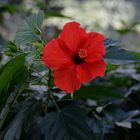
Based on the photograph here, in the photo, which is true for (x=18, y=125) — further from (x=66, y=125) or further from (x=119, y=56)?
(x=119, y=56)

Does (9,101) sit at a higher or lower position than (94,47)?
lower

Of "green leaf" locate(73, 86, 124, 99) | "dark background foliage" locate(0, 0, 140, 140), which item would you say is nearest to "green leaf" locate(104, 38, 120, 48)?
"dark background foliage" locate(0, 0, 140, 140)

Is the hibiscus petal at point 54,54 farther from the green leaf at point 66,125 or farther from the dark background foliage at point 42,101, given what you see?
the green leaf at point 66,125

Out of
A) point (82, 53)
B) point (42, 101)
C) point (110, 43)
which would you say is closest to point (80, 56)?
point (82, 53)

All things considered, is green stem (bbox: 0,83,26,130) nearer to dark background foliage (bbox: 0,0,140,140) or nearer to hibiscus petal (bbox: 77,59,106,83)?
dark background foliage (bbox: 0,0,140,140)

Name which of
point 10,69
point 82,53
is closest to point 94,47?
point 82,53

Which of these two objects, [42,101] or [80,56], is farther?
[42,101]

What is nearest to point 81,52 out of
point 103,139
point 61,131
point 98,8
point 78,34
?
point 78,34

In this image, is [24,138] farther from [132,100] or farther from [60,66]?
[132,100]
